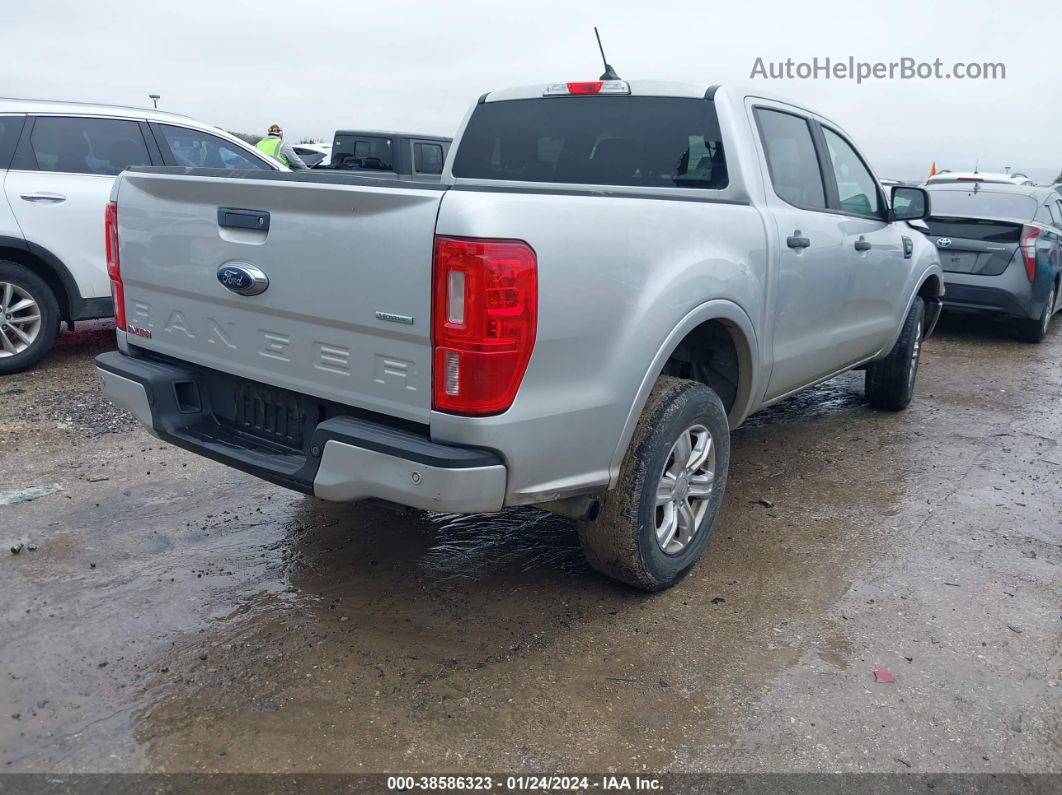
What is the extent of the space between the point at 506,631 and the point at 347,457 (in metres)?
0.91

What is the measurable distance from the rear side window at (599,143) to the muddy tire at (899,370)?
Result: 8.24 ft

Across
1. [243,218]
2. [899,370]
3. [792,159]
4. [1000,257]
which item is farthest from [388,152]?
[243,218]

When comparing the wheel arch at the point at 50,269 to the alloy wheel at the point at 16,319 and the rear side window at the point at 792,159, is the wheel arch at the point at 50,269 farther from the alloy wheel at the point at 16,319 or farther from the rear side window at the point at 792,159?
the rear side window at the point at 792,159

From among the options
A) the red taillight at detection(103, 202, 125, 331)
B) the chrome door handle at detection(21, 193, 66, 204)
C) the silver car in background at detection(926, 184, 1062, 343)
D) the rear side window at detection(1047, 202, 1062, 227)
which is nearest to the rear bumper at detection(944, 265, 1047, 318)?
the silver car in background at detection(926, 184, 1062, 343)

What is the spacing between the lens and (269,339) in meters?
2.93

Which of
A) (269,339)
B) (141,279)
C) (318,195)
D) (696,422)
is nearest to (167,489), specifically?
(141,279)

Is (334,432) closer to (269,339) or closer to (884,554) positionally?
(269,339)

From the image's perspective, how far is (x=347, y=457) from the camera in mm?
2674

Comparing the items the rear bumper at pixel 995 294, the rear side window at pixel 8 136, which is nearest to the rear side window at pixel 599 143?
the rear side window at pixel 8 136

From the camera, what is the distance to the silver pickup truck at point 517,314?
253 centimetres

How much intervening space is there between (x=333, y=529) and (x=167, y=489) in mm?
1001

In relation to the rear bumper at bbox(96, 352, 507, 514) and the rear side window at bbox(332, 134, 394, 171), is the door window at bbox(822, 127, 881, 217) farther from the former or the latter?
the rear side window at bbox(332, 134, 394, 171)

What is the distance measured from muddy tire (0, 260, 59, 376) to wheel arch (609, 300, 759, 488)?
186 inches

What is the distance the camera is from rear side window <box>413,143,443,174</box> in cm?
1451
